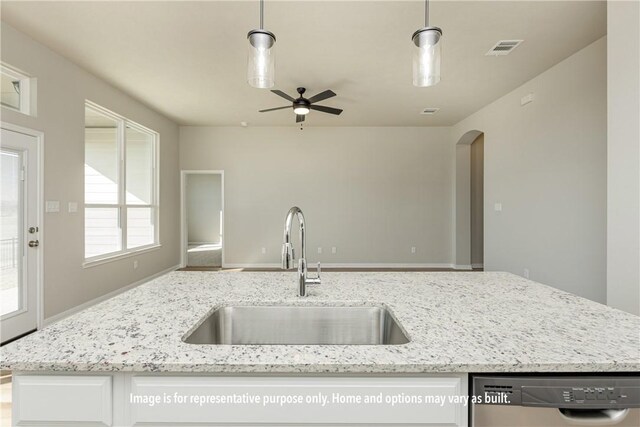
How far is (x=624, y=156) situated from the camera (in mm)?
2021

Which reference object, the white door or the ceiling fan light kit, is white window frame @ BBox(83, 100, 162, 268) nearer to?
the white door

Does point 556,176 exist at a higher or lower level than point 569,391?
higher

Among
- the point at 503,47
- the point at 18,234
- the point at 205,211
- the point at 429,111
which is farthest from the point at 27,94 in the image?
the point at 205,211

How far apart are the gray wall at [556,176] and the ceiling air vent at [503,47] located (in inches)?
28.8

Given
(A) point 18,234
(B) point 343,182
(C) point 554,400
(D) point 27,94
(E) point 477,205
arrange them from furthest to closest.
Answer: (E) point 477,205 → (B) point 343,182 → (D) point 27,94 → (A) point 18,234 → (C) point 554,400

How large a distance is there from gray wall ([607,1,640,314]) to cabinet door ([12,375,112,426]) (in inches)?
104

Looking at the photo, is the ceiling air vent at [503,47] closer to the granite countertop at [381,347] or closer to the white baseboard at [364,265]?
the granite countertop at [381,347]

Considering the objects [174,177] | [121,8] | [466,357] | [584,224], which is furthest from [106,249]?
[584,224]

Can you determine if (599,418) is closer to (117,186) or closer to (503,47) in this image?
(503,47)

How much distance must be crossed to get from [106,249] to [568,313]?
4.84 m

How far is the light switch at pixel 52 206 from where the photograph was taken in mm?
3290

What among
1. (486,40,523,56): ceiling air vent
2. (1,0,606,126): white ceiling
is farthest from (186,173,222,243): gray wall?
(486,40,523,56): ceiling air vent

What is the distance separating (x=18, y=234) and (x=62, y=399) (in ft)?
10.1

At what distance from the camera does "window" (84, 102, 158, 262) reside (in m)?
4.06
